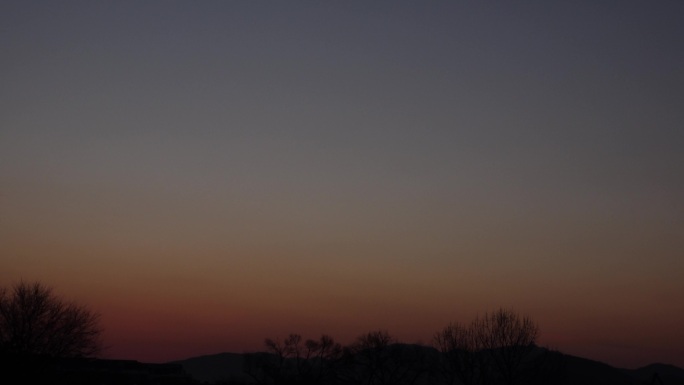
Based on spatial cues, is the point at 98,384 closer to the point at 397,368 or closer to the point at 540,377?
the point at 397,368

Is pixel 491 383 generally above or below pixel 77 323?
below

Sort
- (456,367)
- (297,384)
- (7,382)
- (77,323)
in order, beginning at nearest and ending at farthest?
(7,382) → (77,323) → (456,367) → (297,384)

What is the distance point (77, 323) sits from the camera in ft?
226

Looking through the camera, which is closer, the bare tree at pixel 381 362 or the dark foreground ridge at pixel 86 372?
the dark foreground ridge at pixel 86 372

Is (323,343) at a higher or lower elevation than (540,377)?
higher

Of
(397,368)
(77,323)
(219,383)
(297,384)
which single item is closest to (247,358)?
(219,383)

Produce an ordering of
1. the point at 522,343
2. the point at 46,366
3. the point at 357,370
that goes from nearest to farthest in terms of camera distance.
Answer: the point at 46,366, the point at 522,343, the point at 357,370

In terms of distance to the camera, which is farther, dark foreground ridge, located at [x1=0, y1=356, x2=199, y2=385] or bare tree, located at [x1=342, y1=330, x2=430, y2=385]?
bare tree, located at [x1=342, y1=330, x2=430, y2=385]

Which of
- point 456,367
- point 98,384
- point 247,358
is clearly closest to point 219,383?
point 247,358

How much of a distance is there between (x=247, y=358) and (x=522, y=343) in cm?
4167

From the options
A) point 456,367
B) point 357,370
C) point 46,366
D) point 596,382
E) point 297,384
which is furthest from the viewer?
point 596,382

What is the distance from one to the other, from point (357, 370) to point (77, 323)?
150ft

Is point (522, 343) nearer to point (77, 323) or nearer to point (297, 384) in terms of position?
point (297, 384)

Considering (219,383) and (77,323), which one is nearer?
(77,323)
